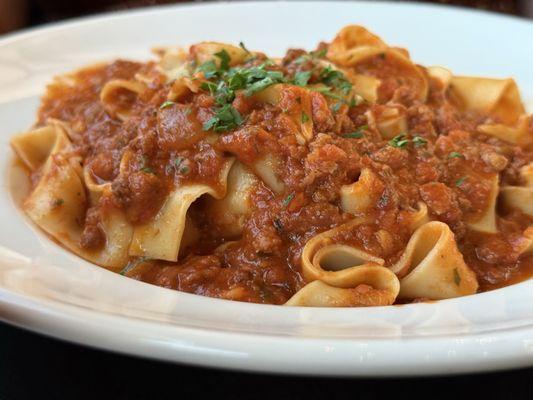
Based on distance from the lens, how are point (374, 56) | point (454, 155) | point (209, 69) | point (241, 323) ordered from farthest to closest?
point (374, 56) → point (209, 69) → point (454, 155) → point (241, 323)

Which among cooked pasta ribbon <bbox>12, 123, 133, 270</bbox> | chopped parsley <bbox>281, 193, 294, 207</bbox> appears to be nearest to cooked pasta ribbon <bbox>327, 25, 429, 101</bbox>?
chopped parsley <bbox>281, 193, 294, 207</bbox>

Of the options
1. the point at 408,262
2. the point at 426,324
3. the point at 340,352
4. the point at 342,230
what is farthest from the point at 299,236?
the point at 340,352

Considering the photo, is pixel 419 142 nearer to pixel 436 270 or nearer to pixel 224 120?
pixel 436 270

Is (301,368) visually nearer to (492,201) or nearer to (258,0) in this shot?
(492,201)

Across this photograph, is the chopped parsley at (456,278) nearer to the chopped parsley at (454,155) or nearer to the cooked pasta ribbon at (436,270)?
the cooked pasta ribbon at (436,270)

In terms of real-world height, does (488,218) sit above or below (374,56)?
below

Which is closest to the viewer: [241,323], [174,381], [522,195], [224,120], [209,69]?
[174,381]

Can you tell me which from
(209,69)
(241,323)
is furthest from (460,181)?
(241,323)

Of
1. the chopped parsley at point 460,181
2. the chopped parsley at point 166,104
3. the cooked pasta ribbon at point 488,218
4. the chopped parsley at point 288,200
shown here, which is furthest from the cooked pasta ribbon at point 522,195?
the chopped parsley at point 166,104
